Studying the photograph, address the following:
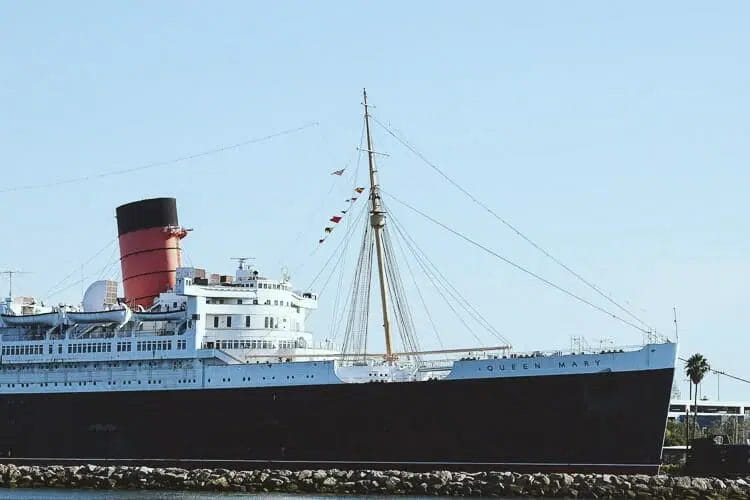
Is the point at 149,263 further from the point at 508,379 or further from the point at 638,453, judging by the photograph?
the point at 638,453

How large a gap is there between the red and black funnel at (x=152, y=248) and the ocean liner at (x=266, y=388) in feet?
0.22

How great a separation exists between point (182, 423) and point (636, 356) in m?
20.5

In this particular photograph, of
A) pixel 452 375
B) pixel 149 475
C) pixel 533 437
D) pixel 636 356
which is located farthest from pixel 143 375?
pixel 636 356

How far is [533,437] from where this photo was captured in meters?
53.7

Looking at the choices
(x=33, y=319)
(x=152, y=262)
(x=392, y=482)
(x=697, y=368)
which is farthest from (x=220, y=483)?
(x=697, y=368)

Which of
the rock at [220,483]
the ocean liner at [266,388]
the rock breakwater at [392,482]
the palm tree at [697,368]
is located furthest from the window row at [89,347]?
the palm tree at [697,368]

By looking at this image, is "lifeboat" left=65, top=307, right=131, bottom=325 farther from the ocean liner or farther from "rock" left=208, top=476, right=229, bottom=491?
"rock" left=208, top=476, right=229, bottom=491

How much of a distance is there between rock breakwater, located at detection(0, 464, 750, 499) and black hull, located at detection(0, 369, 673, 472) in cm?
223

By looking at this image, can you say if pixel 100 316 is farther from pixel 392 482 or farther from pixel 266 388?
pixel 392 482

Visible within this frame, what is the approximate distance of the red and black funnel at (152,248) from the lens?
63.8m

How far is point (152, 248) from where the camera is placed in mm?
63906

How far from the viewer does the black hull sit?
5316 cm

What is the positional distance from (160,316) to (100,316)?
119 inches

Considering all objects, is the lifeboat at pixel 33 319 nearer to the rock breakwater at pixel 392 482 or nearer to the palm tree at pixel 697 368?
the rock breakwater at pixel 392 482
